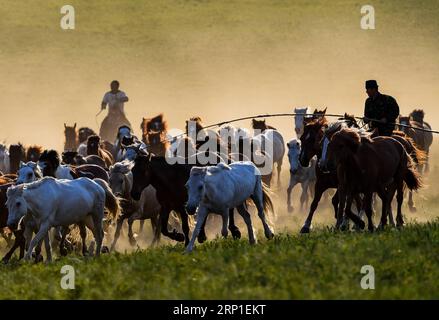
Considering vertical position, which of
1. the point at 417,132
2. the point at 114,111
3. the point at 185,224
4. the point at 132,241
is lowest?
the point at 132,241

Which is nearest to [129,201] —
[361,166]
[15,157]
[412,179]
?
[15,157]

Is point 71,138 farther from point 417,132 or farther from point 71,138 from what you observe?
point 417,132

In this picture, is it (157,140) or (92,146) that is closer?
(92,146)

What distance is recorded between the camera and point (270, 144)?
34.9 metres

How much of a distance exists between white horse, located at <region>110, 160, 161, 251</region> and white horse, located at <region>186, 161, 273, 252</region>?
8.52 feet

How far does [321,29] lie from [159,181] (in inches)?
3349

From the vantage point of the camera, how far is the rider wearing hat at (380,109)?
74.9 feet

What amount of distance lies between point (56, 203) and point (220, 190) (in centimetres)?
256

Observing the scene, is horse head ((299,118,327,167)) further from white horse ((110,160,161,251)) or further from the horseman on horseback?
the horseman on horseback

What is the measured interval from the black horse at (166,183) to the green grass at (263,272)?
2983mm

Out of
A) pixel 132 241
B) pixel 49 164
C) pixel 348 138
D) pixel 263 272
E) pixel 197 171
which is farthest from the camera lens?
pixel 132 241

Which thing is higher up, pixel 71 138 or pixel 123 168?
pixel 71 138

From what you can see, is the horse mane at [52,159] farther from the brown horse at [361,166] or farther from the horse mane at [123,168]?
the brown horse at [361,166]

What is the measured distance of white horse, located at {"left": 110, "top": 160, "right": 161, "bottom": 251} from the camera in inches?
916
